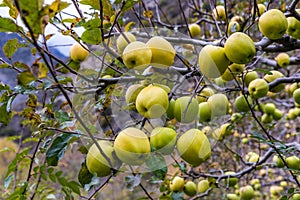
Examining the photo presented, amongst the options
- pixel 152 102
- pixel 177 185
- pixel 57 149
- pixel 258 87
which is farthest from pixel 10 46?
pixel 177 185

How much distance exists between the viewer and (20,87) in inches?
26.7

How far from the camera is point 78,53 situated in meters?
0.80

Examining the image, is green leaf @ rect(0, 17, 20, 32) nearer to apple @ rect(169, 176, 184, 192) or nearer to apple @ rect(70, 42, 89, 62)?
apple @ rect(70, 42, 89, 62)

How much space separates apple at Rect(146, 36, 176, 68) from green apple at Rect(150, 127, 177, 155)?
0.13m

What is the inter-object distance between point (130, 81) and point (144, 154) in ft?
0.59

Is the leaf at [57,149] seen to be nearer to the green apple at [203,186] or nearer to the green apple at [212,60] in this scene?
the green apple at [212,60]

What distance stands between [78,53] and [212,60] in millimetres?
371

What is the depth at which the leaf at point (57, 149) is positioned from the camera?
58 centimetres

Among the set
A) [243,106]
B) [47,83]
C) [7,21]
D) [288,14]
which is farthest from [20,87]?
[243,106]

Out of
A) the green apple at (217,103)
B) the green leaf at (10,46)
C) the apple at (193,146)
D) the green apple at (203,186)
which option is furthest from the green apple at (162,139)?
the green apple at (203,186)

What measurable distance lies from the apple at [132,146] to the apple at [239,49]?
0.81 feet

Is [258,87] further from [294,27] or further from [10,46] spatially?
[10,46]

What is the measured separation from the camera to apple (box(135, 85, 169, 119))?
0.52 metres

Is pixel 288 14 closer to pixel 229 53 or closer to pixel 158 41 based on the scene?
pixel 229 53
